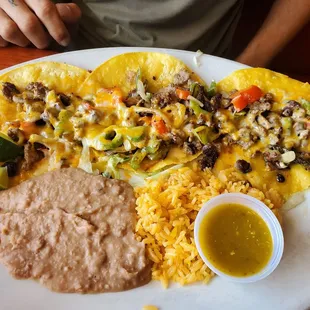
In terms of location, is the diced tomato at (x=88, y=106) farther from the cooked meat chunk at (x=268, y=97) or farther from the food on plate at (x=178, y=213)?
the cooked meat chunk at (x=268, y=97)

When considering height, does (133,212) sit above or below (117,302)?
above

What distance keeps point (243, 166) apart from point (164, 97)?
64 cm

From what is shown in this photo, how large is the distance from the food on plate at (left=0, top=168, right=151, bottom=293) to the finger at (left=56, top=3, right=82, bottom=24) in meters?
1.16

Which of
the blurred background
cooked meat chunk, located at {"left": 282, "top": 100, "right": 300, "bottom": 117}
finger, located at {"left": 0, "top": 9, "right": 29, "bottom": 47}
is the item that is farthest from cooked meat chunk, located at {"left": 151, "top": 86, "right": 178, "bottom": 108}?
the blurred background

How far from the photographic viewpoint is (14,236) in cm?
211

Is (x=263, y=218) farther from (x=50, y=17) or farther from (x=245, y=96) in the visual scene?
(x=50, y=17)

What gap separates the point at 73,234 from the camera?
211 cm

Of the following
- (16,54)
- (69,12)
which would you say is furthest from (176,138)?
(16,54)

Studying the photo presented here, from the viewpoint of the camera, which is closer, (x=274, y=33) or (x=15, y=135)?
(x=15, y=135)

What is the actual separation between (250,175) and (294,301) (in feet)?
2.33

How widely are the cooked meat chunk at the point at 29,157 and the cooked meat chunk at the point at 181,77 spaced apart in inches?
38.1

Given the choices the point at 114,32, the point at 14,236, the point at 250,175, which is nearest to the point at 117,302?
the point at 14,236

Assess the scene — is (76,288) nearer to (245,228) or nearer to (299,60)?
(245,228)

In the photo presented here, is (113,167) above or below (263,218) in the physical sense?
below
